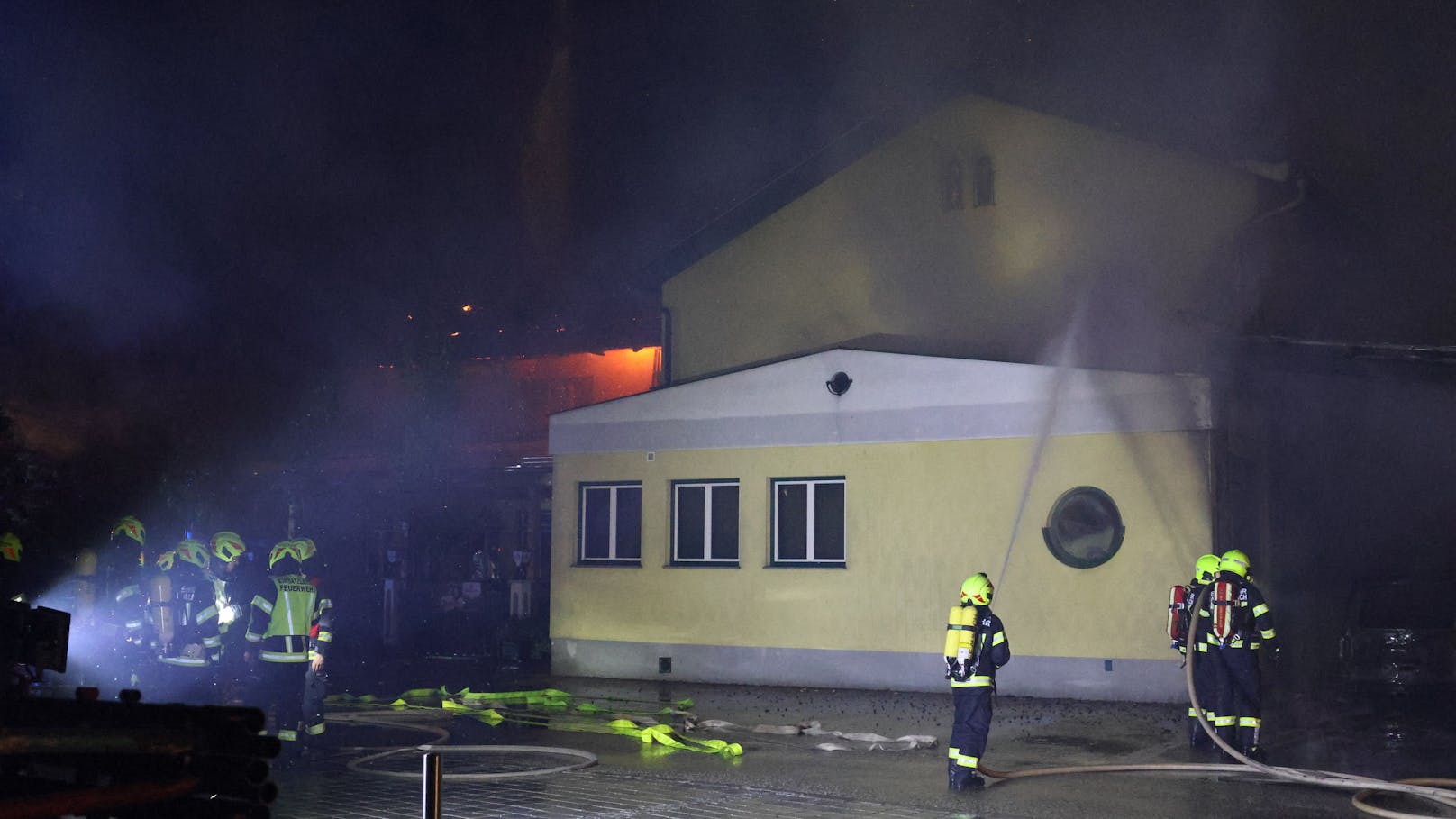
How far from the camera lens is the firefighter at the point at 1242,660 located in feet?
34.2

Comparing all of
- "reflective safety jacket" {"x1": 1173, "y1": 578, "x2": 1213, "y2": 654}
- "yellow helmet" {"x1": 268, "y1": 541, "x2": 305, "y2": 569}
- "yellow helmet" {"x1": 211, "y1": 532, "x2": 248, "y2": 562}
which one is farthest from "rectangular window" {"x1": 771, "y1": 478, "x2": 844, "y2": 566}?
"yellow helmet" {"x1": 211, "y1": 532, "x2": 248, "y2": 562}

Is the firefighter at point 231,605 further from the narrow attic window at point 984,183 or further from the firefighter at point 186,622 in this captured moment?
the narrow attic window at point 984,183

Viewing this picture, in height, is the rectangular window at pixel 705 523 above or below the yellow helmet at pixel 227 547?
above

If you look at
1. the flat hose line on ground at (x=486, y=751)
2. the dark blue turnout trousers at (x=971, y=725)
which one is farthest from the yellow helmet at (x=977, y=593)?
the flat hose line on ground at (x=486, y=751)

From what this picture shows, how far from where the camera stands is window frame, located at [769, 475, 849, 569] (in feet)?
52.4

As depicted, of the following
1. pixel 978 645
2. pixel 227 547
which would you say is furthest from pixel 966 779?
pixel 227 547

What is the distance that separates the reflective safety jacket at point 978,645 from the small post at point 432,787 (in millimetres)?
5150

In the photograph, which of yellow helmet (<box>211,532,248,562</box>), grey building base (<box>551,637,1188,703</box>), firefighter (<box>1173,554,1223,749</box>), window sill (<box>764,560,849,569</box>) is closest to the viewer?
yellow helmet (<box>211,532,248,562</box>)

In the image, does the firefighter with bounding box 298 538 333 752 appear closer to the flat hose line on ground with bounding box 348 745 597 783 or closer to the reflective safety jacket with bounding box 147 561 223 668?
the flat hose line on ground with bounding box 348 745 597 783

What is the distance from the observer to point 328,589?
25.0 m

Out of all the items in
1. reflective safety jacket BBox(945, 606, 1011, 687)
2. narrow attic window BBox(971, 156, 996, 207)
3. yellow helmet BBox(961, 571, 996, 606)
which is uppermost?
narrow attic window BBox(971, 156, 996, 207)

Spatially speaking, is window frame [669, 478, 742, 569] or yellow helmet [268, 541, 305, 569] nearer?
yellow helmet [268, 541, 305, 569]

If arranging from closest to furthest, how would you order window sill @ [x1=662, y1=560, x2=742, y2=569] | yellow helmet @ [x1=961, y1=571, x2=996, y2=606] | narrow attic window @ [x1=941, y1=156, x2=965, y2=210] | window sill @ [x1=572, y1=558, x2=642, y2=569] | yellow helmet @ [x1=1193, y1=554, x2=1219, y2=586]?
yellow helmet @ [x1=961, y1=571, x2=996, y2=606]
yellow helmet @ [x1=1193, y1=554, x2=1219, y2=586]
window sill @ [x1=662, y1=560, x2=742, y2=569]
window sill @ [x1=572, y1=558, x2=642, y2=569]
narrow attic window @ [x1=941, y1=156, x2=965, y2=210]

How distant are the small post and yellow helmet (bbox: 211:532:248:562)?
6.47 m
